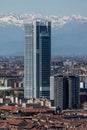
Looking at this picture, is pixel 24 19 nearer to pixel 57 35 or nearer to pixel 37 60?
pixel 57 35

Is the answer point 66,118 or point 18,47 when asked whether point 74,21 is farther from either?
point 66,118

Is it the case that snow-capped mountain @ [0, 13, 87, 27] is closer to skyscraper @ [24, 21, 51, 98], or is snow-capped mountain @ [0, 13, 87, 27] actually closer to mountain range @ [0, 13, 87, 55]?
mountain range @ [0, 13, 87, 55]

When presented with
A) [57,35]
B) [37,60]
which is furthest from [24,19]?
[37,60]

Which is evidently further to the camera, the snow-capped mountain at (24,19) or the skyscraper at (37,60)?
the snow-capped mountain at (24,19)

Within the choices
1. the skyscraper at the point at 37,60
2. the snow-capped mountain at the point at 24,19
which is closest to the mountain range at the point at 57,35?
the snow-capped mountain at the point at 24,19

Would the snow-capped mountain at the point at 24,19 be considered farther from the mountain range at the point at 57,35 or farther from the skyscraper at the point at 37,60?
the skyscraper at the point at 37,60
